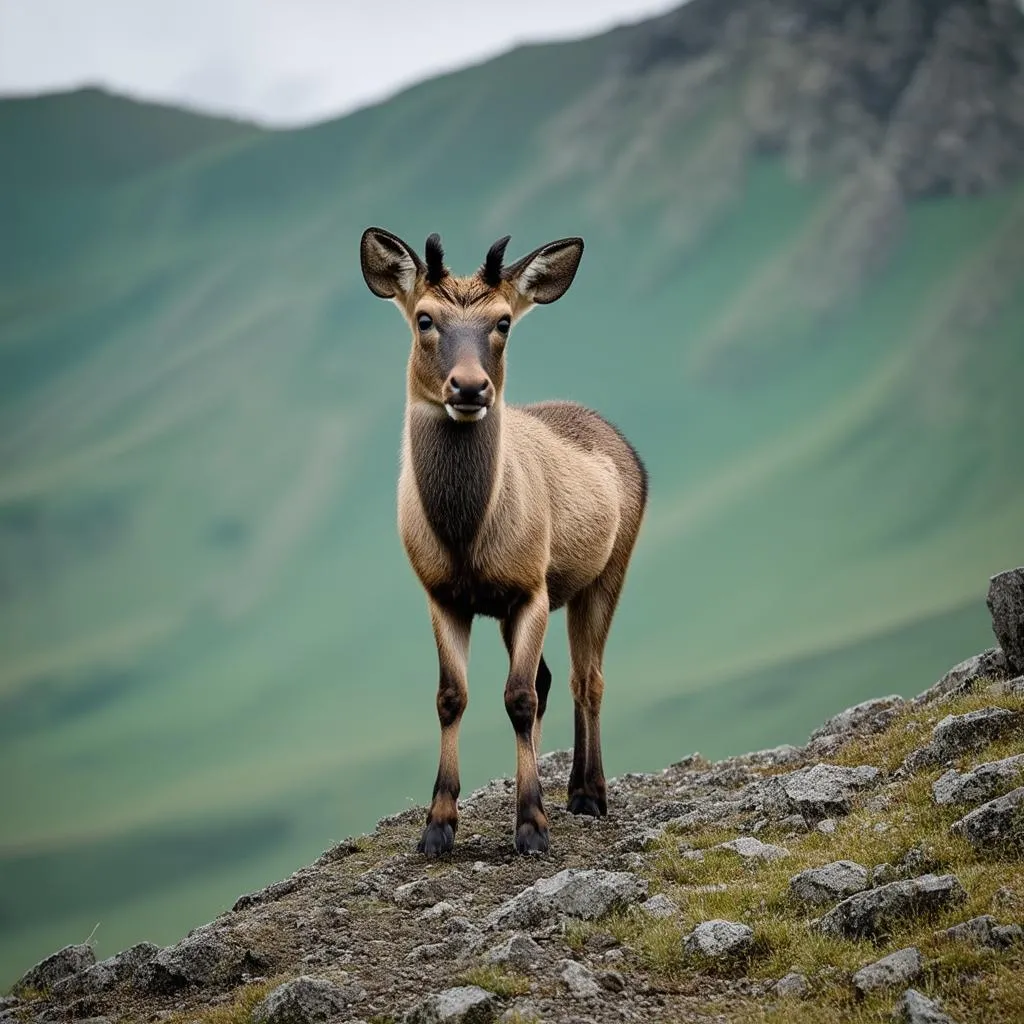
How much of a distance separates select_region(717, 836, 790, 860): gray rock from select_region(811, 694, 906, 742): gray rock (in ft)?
13.3

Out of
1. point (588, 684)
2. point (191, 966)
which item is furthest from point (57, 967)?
point (588, 684)

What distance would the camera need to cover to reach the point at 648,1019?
768cm

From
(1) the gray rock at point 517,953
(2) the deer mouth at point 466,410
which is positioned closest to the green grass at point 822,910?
(1) the gray rock at point 517,953

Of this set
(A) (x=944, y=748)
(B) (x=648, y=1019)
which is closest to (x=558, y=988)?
(B) (x=648, y=1019)

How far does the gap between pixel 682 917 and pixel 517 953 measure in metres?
1.16

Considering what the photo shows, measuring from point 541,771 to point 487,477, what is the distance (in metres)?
5.38

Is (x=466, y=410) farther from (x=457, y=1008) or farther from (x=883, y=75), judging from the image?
(x=883, y=75)

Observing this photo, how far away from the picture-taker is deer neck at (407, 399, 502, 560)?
11.4m

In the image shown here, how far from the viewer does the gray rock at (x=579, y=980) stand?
788 centimetres

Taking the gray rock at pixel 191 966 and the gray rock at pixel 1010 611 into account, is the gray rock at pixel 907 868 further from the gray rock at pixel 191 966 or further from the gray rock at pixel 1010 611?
the gray rock at pixel 191 966

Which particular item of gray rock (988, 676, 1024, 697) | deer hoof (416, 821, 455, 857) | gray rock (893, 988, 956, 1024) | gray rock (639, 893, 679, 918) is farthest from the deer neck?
gray rock (893, 988, 956, 1024)

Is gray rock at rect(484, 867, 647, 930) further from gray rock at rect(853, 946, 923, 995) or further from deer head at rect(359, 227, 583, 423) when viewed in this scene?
deer head at rect(359, 227, 583, 423)

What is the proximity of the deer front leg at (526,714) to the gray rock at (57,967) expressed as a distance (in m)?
3.72

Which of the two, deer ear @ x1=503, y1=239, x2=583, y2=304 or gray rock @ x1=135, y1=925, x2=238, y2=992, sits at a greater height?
deer ear @ x1=503, y1=239, x2=583, y2=304
